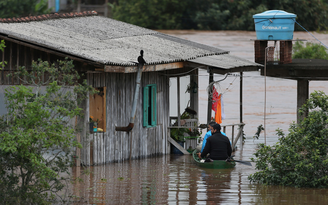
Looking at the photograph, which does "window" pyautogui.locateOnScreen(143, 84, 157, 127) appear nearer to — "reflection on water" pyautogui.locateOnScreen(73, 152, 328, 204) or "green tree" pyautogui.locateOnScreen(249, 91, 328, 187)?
"reflection on water" pyautogui.locateOnScreen(73, 152, 328, 204)

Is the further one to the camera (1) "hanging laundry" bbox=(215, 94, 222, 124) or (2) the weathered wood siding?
(1) "hanging laundry" bbox=(215, 94, 222, 124)

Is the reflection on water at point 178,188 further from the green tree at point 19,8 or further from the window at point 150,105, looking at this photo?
the green tree at point 19,8

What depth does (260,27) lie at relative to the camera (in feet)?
57.9

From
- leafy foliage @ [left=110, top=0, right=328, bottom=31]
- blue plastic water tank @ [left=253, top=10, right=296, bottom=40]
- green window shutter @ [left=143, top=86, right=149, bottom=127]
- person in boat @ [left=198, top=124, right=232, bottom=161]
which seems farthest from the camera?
leafy foliage @ [left=110, top=0, right=328, bottom=31]

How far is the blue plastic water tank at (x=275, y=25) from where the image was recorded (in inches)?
680

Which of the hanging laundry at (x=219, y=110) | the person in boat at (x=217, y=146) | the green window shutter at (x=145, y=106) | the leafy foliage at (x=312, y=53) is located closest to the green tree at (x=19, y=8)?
the leafy foliage at (x=312, y=53)

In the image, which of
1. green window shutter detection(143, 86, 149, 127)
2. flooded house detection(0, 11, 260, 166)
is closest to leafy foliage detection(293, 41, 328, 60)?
flooded house detection(0, 11, 260, 166)

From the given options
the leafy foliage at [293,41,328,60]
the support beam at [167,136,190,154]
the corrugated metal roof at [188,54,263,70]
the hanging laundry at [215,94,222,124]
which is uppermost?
the leafy foliage at [293,41,328,60]

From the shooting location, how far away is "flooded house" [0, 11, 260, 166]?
45.3ft

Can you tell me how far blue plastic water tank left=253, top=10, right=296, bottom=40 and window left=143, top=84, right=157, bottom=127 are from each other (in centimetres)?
403

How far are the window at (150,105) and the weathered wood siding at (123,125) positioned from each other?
0.13m

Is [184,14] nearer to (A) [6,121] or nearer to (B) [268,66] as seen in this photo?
(B) [268,66]

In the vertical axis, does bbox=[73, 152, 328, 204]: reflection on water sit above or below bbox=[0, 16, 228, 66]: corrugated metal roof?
below

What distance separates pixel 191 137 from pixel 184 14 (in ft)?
124
